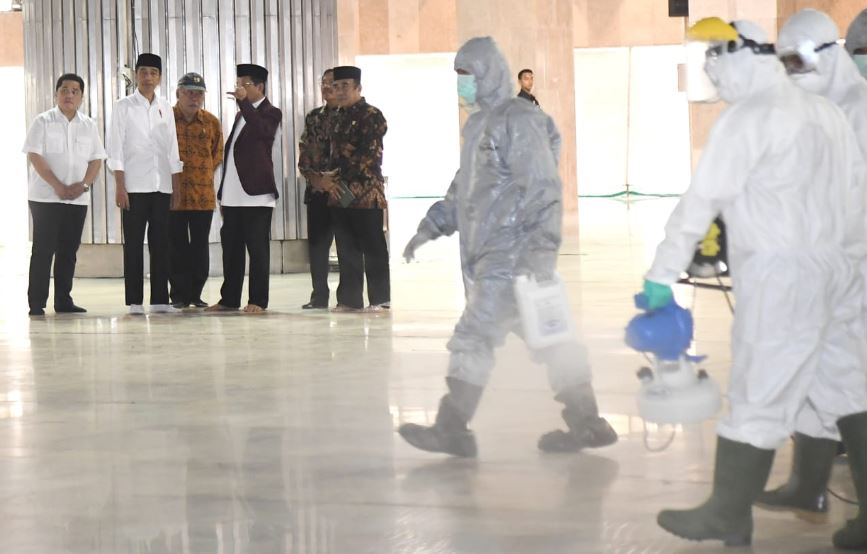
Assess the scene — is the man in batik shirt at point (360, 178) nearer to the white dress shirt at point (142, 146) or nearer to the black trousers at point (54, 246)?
the white dress shirt at point (142, 146)

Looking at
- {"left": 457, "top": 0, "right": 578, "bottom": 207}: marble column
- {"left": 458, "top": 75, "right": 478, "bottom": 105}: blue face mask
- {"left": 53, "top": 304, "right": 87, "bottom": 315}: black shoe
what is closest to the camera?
{"left": 458, "top": 75, "right": 478, "bottom": 105}: blue face mask

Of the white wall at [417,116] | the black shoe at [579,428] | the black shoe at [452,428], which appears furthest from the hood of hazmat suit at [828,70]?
the white wall at [417,116]

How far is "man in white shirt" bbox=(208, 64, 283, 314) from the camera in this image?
985cm

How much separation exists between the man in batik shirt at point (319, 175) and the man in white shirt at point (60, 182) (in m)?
1.45

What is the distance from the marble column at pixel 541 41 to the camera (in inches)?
651

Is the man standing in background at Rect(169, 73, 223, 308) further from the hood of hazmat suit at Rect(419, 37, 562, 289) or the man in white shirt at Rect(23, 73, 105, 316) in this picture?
the hood of hazmat suit at Rect(419, 37, 562, 289)

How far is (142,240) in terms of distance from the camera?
9.86 m

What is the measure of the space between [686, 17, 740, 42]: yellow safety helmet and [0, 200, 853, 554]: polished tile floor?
1.36 metres

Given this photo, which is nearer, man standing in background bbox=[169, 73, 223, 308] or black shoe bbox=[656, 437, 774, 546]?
black shoe bbox=[656, 437, 774, 546]

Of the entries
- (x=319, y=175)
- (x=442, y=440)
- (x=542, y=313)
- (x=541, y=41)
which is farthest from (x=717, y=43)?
(x=541, y=41)

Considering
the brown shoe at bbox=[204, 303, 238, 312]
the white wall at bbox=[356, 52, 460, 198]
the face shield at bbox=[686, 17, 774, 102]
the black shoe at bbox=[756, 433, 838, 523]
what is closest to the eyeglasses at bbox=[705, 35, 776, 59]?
the face shield at bbox=[686, 17, 774, 102]

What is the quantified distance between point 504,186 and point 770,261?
69.2 inches

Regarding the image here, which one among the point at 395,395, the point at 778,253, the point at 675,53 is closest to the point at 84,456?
the point at 395,395

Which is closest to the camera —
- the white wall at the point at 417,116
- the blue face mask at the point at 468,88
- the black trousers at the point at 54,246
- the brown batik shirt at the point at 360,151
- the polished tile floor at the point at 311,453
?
the polished tile floor at the point at 311,453
